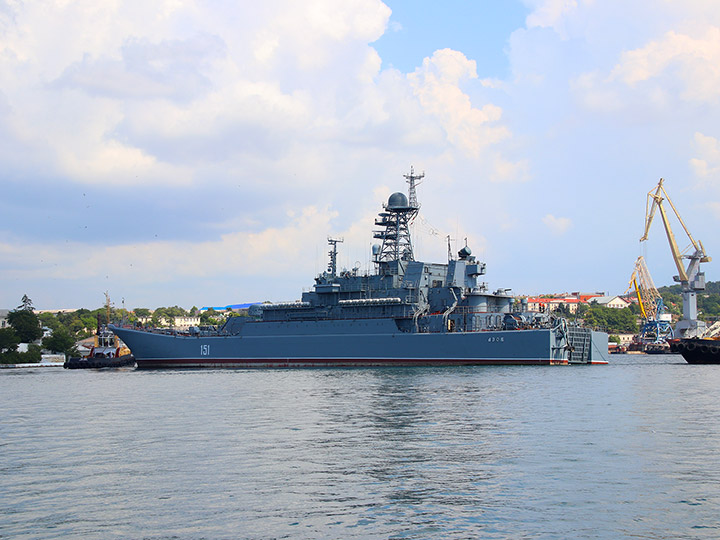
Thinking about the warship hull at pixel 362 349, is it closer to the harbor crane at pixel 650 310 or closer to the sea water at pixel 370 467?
the sea water at pixel 370 467

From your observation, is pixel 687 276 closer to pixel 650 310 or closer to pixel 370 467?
pixel 650 310

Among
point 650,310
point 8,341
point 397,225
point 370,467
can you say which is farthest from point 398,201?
point 650,310

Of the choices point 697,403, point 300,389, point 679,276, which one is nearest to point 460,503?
point 697,403

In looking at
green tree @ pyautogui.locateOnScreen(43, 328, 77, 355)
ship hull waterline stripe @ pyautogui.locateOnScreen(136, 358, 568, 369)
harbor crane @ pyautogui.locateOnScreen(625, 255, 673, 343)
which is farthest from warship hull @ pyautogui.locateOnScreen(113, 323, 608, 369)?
harbor crane @ pyautogui.locateOnScreen(625, 255, 673, 343)

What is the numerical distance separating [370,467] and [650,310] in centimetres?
14118

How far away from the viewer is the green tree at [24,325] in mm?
107812

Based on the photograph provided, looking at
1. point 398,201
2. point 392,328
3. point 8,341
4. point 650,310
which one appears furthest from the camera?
point 650,310

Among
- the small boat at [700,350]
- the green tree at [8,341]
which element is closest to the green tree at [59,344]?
the green tree at [8,341]

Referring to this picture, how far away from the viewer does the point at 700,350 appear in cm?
6981

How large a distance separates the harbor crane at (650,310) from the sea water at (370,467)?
109 metres

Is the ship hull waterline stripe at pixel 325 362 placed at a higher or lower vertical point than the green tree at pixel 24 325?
lower

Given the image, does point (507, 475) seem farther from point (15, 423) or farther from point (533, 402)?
point (15, 423)

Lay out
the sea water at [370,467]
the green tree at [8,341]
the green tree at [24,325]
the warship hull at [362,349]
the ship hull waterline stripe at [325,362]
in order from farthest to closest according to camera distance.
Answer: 1. the green tree at [24,325]
2. the green tree at [8,341]
3. the ship hull waterline stripe at [325,362]
4. the warship hull at [362,349]
5. the sea water at [370,467]

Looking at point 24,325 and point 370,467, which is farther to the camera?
point 24,325
